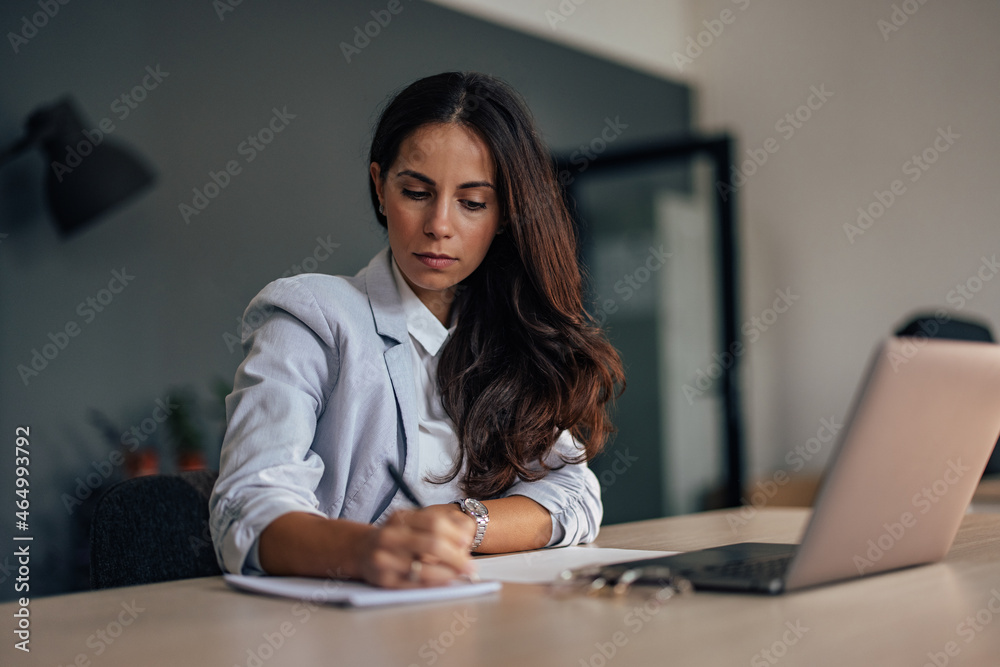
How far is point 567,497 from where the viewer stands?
1.31 m

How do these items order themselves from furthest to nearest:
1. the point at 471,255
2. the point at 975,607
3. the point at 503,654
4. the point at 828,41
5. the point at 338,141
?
1. the point at 828,41
2. the point at 338,141
3. the point at 471,255
4. the point at 975,607
5. the point at 503,654

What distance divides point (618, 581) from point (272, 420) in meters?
0.49

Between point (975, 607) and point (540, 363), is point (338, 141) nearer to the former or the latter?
point (540, 363)

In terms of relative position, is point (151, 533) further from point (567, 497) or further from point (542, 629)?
point (542, 629)

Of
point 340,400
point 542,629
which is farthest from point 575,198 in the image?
point 542,629

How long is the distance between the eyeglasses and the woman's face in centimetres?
61

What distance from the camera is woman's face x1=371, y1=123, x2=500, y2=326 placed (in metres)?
1.30

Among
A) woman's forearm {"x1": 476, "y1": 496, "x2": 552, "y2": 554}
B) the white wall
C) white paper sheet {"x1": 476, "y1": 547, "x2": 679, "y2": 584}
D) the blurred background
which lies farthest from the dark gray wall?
white paper sheet {"x1": 476, "y1": 547, "x2": 679, "y2": 584}

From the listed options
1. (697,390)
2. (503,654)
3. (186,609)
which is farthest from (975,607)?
(697,390)

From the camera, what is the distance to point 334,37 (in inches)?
137

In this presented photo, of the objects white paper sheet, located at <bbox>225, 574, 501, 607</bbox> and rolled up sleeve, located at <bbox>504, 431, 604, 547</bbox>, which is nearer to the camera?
white paper sheet, located at <bbox>225, 574, 501, 607</bbox>

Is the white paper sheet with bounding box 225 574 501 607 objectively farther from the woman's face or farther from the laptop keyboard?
the woman's face

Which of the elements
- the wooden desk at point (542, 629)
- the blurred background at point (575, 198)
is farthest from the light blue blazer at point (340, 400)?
the blurred background at point (575, 198)

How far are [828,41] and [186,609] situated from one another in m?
4.51
